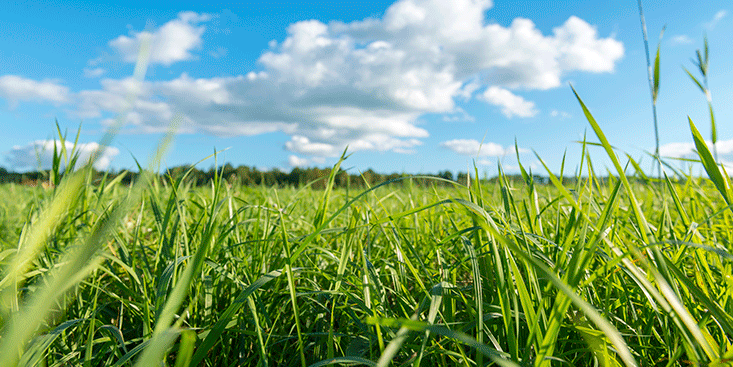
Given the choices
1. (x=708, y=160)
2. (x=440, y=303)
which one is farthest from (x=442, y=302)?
(x=708, y=160)

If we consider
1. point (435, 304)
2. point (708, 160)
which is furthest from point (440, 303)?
point (708, 160)

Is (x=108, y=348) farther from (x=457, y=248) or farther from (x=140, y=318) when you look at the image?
(x=457, y=248)

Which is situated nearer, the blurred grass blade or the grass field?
the grass field

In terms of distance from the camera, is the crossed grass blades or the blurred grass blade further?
the blurred grass blade

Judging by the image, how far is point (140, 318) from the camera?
1.09m

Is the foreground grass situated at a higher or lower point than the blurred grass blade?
lower

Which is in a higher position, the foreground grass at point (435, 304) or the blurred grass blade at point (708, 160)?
the blurred grass blade at point (708, 160)

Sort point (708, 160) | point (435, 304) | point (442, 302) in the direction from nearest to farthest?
point (435, 304) → point (708, 160) → point (442, 302)

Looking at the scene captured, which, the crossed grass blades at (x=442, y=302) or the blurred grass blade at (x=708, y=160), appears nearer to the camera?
the crossed grass blades at (x=442, y=302)

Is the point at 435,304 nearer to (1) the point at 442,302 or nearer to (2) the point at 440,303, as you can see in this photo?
(2) the point at 440,303

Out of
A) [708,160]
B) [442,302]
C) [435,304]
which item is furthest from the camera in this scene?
[442,302]

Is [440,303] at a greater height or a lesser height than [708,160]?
lesser

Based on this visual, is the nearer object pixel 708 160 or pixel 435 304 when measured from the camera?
pixel 435 304

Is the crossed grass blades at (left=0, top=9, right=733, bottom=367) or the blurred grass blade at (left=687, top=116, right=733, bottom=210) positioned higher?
the blurred grass blade at (left=687, top=116, right=733, bottom=210)
